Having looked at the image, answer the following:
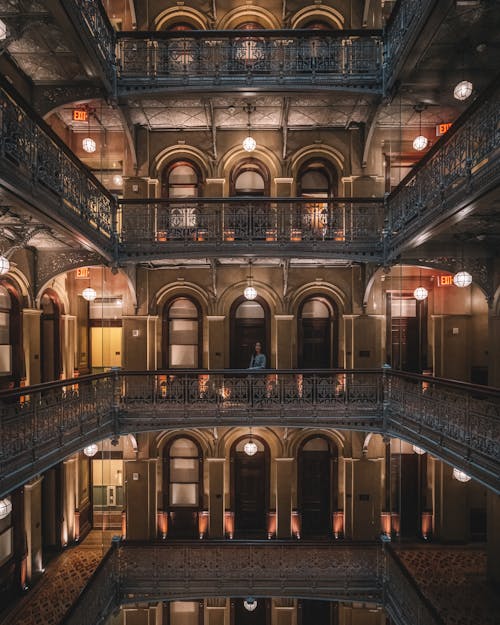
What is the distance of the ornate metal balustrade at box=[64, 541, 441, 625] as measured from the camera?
10945 mm

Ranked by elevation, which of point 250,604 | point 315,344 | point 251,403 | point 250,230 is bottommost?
point 250,604

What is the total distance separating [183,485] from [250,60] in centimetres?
1099

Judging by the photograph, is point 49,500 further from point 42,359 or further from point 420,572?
point 420,572

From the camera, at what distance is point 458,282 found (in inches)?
396

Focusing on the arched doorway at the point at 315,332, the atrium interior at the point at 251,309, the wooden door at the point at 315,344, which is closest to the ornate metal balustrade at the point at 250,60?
the atrium interior at the point at 251,309

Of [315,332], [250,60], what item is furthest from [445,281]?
[250,60]

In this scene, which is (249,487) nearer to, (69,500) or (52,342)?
(69,500)

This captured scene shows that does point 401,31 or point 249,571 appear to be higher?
point 401,31

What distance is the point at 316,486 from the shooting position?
1315cm

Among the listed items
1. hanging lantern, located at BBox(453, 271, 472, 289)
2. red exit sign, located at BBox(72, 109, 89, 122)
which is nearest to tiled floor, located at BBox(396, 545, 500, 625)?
hanging lantern, located at BBox(453, 271, 472, 289)

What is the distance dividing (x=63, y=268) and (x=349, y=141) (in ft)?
26.4

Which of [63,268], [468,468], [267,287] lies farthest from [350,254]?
[63,268]

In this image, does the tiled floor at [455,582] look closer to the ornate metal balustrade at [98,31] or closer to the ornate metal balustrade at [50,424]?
the ornate metal balustrade at [50,424]

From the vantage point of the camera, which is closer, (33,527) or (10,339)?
(10,339)
